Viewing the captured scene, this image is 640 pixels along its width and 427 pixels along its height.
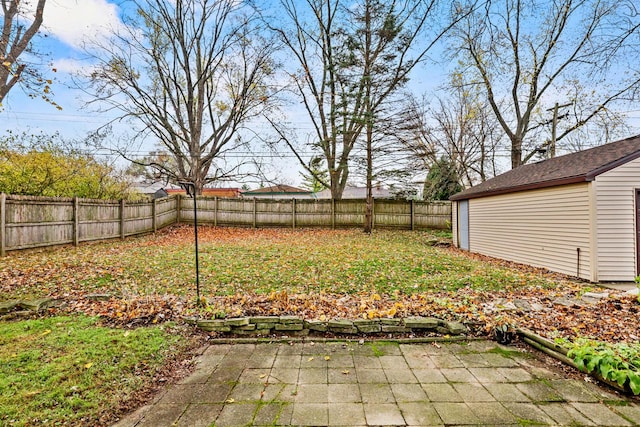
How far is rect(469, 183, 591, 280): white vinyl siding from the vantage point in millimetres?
6180

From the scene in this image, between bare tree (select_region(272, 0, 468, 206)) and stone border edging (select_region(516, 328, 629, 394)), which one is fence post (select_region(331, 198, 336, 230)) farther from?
stone border edging (select_region(516, 328, 629, 394))

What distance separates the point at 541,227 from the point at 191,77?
15.7 metres

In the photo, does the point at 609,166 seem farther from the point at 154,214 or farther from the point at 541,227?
the point at 154,214

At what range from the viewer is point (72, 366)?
7.99ft

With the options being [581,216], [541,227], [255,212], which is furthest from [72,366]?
[255,212]

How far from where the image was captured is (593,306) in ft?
12.9

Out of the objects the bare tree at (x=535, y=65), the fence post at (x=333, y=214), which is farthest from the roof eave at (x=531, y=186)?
the bare tree at (x=535, y=65)

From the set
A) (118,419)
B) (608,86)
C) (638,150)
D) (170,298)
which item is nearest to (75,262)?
(170,298)

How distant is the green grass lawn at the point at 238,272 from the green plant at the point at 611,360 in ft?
7.24

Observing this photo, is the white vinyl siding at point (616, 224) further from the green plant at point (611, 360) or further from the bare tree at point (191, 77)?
the bare tree at point (191, 77)

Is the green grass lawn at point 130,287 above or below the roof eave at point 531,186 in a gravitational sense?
below

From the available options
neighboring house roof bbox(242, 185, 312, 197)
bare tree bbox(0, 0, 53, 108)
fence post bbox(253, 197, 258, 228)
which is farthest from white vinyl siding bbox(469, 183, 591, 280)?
neighboring house roof bbox(242, 185, 312, 197)

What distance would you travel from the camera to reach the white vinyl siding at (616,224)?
19.3 feet

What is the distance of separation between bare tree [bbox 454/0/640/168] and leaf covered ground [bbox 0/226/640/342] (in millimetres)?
10486
